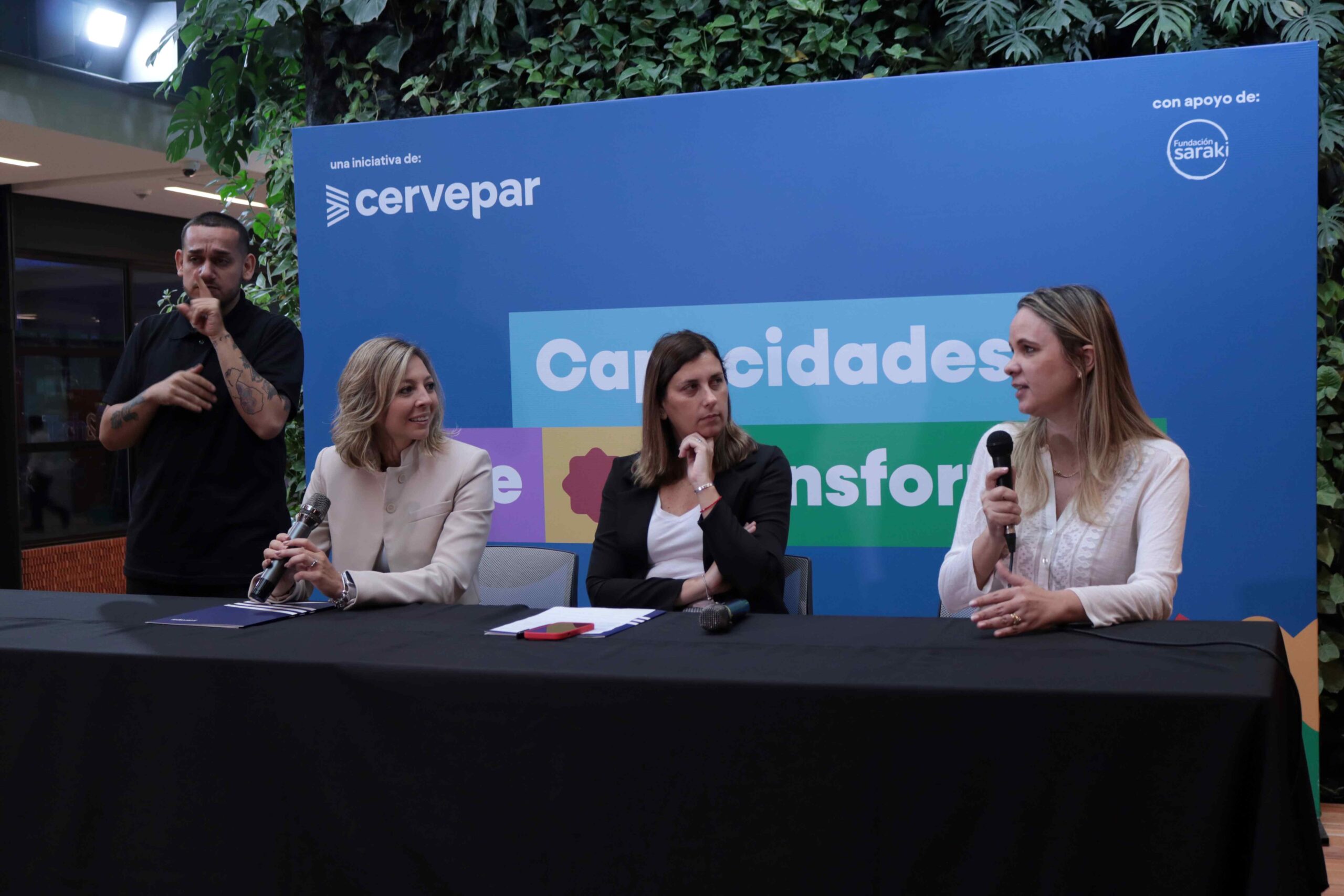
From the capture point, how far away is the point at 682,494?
2648 millimetres

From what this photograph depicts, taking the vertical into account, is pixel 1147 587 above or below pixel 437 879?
above

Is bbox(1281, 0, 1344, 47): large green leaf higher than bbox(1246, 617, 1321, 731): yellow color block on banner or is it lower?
higher

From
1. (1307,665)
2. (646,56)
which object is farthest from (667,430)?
(1307,665)

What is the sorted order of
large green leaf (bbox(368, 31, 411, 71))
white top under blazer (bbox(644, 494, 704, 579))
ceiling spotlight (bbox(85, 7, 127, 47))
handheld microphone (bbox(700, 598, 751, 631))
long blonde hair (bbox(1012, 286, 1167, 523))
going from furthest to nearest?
1. ceiling spotlight (bbox(85, 7, 127, 47))
2. large green leaf (bbox(368, 31, 411, 71))
3. white top under blazer (bbox(644, 494, 704, 579))
4. long blonde hair (bbox(1012, 286, 1167, 523))
5. handheld microphone (bbox(700, 598, 751, 631))

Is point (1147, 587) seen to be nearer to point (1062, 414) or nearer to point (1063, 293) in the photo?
point (1062, 414)

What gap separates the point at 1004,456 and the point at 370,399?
1.34m

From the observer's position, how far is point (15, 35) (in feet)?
17.1

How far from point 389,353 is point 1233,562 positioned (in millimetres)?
2194

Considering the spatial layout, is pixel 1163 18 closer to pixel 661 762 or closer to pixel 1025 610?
pixel 1025 610

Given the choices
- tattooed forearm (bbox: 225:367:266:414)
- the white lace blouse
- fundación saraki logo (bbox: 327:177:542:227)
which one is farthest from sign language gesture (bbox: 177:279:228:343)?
the white lace blouse

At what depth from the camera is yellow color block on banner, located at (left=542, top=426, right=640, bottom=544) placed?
333 cm

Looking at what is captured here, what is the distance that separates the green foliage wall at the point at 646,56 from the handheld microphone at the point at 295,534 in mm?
1751

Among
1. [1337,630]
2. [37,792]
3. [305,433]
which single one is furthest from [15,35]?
[1337,630]

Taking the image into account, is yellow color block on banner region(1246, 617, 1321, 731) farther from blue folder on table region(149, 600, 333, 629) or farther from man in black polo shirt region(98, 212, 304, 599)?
man in black polo shirt region(98, 212, 304, 599)
